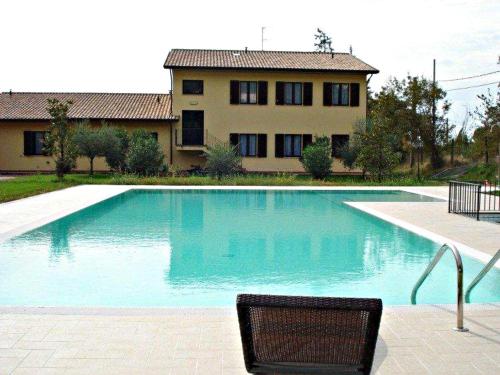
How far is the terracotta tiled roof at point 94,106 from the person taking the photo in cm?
3250

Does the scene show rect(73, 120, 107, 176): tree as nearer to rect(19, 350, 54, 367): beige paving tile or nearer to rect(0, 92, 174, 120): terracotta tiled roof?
rect(0, 92, 174, 120): terracotta tiled roof

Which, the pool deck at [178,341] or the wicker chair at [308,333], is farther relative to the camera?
the pool deck at [178,341]

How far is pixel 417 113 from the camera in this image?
34812 millimetres

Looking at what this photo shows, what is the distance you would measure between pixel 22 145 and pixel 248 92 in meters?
11.6

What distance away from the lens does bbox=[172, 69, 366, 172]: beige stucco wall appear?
32156 mm

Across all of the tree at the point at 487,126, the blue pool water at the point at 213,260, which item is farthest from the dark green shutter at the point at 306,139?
the blue pool water at the point at 213,260

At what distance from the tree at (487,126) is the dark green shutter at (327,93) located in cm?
757

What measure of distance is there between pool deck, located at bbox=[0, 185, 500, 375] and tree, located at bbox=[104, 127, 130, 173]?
933 inches

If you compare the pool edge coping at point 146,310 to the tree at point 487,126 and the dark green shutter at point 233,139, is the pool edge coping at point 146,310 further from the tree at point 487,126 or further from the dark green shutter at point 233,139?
the tree at point 487,126

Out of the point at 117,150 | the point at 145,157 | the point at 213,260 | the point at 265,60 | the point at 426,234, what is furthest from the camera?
the point at 265,60

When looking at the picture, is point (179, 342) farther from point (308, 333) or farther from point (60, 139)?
point (60, 139)

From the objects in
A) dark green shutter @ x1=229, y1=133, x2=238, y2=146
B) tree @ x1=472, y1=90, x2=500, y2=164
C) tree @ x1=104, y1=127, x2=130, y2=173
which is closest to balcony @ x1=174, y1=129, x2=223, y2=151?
dark green shutter @ x1=229, y1=133, x2=238, y2=146

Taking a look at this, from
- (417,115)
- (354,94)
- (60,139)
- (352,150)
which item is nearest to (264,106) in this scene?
(354,94)

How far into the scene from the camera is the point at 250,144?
32.6 metres
